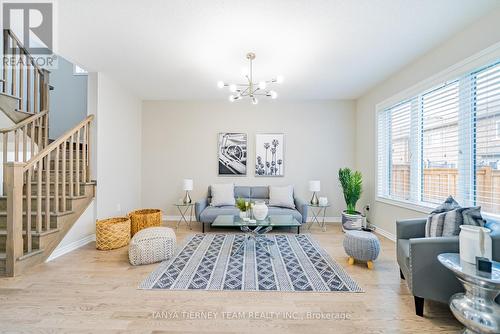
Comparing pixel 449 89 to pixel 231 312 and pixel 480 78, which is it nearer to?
pixel 480 78

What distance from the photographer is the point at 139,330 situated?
1639 millimetres

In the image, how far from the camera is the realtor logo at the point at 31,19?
2.22m

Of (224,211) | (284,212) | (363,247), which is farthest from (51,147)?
(363,247)

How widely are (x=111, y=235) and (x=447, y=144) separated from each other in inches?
183

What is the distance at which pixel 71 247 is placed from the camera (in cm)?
317

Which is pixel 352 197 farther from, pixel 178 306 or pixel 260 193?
pixel 178 306

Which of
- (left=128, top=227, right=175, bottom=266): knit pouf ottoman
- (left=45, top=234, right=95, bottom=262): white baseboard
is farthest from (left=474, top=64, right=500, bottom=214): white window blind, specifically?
(left=45, top=234, right=95, bottom=262): white baseboard

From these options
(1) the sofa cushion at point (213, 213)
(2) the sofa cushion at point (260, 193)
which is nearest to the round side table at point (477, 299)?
(1) the sofa cushion at point (213, 213)

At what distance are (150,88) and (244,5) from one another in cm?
293

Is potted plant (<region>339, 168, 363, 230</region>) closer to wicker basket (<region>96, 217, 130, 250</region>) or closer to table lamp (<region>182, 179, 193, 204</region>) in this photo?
table lamp (<region>182, 179, 193, 204</region>)

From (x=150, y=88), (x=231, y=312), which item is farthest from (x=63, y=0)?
(x=231, y=312)

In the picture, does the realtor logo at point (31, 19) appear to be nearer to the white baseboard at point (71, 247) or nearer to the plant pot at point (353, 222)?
the white baseboard at point (71, 247)

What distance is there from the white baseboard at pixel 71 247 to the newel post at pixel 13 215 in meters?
0.47

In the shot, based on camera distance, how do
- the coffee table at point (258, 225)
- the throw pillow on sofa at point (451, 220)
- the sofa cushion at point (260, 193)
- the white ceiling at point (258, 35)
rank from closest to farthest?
the throw pillow on sofa at point (451, 220)
the white ceiling at point (258, 35)
the coffee table at point (258, 225)
the sofa cushion at point (260, 193)
